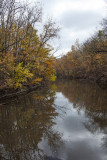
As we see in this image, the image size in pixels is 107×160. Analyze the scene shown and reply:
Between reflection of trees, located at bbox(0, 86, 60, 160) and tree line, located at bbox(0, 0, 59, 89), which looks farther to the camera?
tree line, located at bbox(0, 0, 59, 89)

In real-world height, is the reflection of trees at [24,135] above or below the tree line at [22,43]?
below

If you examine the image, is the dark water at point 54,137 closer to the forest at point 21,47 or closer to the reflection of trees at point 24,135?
the reflection of trees at point 24,135

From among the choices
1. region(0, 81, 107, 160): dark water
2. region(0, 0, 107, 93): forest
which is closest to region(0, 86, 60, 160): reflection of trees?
region(0, 81, 107, 160): dark water

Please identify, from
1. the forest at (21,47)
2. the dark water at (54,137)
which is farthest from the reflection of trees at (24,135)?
the forest at (21,47)

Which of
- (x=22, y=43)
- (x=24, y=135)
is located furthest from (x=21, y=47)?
(x=24, y=135)

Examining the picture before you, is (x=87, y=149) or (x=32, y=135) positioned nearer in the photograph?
(x=87, y=149)

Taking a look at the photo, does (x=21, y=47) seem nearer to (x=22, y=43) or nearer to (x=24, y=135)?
(x=22, y=43)

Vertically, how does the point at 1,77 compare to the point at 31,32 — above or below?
below

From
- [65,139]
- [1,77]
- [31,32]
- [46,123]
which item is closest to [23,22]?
[31,32]

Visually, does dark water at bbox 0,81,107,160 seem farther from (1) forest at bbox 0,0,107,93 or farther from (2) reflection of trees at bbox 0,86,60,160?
(1) forest at bbox 0,0,107,93

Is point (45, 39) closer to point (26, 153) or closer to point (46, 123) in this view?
point (46, 123)

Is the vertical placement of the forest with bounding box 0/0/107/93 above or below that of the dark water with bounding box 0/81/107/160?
above

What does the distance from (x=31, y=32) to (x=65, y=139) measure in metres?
16.9

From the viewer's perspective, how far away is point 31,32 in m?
18.7
